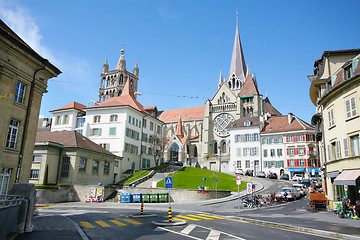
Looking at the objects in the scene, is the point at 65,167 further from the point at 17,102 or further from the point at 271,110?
the point at 271,110

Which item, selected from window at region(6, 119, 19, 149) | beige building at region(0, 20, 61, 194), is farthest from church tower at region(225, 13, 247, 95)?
window at region(6, 119, 19, 149)

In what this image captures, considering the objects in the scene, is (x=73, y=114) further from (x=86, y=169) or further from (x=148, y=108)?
(x=86, y=169)

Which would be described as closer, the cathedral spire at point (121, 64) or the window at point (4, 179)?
the window at point (4, 179)

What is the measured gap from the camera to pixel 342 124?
19.7 meters

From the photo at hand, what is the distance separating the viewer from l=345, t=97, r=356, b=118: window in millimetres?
18295

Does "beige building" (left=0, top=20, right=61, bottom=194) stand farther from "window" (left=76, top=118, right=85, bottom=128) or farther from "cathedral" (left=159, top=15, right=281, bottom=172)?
"cathedral" (left=159, top=15, right=281, bottom=172)

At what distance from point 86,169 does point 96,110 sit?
57.0 feet

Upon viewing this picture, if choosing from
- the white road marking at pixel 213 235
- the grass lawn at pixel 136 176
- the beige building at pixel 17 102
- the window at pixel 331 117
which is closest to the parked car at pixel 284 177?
the grass lawn at pixel 136 176

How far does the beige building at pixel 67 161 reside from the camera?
31.3 metres

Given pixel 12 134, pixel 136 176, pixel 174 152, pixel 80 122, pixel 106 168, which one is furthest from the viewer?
pixel 174 152

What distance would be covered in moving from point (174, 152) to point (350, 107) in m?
61.7

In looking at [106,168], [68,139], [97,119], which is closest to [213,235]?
[68,139]

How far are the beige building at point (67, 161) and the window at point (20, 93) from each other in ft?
50.1

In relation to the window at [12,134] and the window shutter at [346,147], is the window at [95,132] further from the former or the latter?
the window shutter at [346,147]
